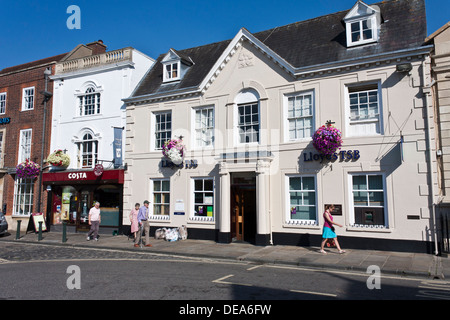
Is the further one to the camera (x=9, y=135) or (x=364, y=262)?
(x=9, y=135)

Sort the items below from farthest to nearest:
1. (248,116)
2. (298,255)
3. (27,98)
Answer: (27,98) → (248,116) → (298,255)

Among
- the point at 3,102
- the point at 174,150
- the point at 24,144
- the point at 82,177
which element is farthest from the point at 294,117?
the point at 3,102

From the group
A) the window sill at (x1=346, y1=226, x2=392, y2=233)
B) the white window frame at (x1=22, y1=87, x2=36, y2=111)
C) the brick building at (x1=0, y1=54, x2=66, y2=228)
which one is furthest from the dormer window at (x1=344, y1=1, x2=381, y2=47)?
the white window frame at (x1=22, y1=87, x2=36, y2=111)

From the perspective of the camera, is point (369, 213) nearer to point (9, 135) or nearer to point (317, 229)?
point (317, 229)

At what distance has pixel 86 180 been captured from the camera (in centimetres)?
1883

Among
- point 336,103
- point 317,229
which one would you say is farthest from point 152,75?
point 317,229

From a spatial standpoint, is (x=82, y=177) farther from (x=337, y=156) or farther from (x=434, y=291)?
(x=434, y=291)

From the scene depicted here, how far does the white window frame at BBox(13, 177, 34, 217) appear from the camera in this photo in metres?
21.4

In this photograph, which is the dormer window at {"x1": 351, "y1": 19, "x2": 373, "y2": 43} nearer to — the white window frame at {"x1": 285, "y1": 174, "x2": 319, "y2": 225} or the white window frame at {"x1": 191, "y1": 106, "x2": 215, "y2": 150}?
the white window frame at {"x1": 285, "y1": 174, "x2": 319, "y2": 225}

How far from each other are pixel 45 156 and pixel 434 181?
2056cm

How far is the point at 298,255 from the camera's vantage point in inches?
453

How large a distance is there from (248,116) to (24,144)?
15.8 m

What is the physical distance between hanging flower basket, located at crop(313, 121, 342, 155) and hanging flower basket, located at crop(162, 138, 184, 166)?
6.33m

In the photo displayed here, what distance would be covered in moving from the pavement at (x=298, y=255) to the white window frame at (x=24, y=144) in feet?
26.4
